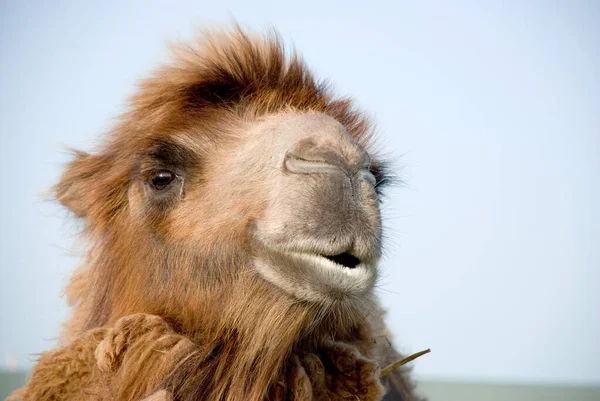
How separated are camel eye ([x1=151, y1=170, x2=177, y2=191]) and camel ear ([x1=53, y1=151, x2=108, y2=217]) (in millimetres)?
662

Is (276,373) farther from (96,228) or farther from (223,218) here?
(96,228)

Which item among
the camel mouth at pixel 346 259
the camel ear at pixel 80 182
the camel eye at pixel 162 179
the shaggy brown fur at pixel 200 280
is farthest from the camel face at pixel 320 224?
the camel ear at pixel 80 182

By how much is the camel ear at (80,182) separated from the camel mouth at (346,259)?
1.86 metres

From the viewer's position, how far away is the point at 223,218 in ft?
11.1

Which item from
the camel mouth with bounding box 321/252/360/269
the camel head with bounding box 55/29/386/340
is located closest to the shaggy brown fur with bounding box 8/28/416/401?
the camel head with bounding box 55/29/386/340

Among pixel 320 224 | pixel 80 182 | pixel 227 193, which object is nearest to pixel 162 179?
pixel 227 193

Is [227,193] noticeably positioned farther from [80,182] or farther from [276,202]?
[80,182]

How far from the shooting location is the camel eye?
371cm

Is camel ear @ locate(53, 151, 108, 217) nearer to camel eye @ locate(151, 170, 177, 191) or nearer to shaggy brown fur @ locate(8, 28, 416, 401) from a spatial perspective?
shaggy brown fur @ locate(8, 28, 416, 401)

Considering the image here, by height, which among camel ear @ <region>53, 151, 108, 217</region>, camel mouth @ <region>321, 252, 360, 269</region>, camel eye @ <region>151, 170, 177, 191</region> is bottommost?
camel ear @ <region>53, 151, 108, 217</region>

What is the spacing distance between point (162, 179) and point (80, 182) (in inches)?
39.1

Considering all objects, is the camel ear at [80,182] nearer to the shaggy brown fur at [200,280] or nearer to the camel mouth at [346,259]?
the shaggy brown fur at [200,280]

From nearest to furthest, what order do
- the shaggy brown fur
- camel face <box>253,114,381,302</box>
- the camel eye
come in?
1. camel face <box>253,114,381,302</box>
2. the shaggy brown fur
3. the camel eye

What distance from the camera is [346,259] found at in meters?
3.06
